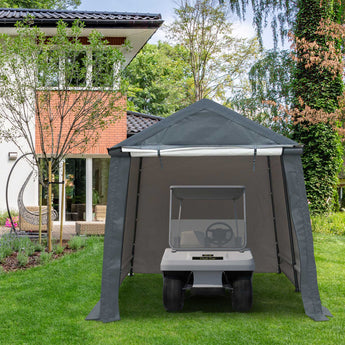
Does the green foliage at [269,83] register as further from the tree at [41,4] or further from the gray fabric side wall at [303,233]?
the gray fabric side wall at [303,233]

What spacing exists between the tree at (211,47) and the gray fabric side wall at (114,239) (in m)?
23.3

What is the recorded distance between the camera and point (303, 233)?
652 cm

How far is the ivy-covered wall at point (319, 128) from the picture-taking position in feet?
58.5

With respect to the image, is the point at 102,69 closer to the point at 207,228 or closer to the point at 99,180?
the point at 207,228

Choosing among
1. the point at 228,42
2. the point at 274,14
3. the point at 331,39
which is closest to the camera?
the point at 331,39

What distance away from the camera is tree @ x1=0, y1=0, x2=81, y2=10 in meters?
31.6

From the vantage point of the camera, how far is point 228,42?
30.0 metres

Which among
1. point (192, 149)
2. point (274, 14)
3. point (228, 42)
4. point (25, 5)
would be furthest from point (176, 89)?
point (192, 149)

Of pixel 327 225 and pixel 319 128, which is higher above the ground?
pixel 319 128

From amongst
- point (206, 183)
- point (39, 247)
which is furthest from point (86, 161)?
point (206, 183)

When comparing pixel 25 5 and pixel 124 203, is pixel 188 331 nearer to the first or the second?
pixel 124 203

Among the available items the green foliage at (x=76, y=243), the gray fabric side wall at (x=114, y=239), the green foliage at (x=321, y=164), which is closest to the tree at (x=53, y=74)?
the green foliage at (x=76, y=243)

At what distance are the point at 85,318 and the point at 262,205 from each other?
3812mm

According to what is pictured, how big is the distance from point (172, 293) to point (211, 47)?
78.2 feet
